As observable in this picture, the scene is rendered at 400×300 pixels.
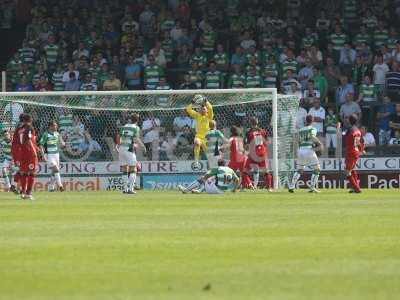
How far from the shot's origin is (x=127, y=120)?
33438mm

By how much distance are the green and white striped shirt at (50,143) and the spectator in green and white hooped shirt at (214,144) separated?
4127mm

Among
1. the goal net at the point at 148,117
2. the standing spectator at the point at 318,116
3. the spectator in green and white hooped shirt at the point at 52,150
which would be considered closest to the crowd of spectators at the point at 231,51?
the standing spectator at the point at 318,116

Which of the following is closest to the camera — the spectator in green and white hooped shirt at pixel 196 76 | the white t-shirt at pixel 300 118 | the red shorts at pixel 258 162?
the red shorts at pixel 258 162

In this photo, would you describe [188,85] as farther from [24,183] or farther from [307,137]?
[24,183]

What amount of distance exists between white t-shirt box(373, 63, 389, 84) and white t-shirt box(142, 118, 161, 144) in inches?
280

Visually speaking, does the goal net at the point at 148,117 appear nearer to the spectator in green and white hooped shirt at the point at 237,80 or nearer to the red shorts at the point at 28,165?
the spectator in green and white hooped shirt at the point at 237,80

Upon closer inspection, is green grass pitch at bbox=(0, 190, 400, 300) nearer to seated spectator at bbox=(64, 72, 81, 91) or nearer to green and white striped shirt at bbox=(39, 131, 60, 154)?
green and white striped shirt at bbox=(39, 131, 60, 154)

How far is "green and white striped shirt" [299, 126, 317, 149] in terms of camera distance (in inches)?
1193

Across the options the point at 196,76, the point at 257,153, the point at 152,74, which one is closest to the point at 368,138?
the point at 257,153

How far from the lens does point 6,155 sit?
107 ft

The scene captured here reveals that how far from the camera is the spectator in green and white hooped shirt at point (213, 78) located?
37.2 meters

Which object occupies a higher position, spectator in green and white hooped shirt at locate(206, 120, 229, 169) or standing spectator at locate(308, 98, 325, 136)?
standing spectator at locate(308, 98, 325, 136)

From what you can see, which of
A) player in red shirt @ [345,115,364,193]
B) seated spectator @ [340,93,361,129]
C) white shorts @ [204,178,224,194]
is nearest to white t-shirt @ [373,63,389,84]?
seated spectator @ [340,93,361,129]

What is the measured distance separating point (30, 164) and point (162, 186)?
7.21 metres
